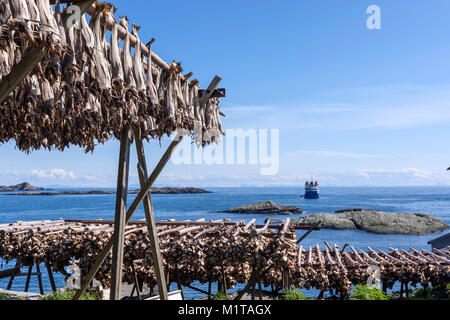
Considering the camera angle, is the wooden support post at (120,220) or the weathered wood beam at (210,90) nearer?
the wooden support post at (120,220)

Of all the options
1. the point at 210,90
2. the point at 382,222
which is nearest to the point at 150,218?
the point at 210,90

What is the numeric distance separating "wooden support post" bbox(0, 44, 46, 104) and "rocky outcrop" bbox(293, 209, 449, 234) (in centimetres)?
5226

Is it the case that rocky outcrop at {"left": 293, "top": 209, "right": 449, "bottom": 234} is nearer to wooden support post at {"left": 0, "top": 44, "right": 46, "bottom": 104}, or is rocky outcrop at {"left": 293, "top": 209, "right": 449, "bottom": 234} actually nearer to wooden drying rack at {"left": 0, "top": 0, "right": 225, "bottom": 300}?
wooden drying rack at {"left": 0, "top": 0, "right": 225, "bottom": 300}

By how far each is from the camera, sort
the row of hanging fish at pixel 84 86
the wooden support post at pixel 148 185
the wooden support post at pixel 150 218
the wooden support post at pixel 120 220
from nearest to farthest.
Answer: the row of hanging fish at pixel 84 86 < the wooden support post at pixel 120 220 < the wooden support post at pixel 148 185 < the wooden support post at pixel 150 218

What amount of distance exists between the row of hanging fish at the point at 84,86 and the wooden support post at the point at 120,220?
0.40m

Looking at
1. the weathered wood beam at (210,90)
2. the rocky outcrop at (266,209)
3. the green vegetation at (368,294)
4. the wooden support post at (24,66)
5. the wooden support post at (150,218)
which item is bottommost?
the rocky outcrop at (266,209)

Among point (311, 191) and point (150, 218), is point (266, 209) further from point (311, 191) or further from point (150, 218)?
point (150, 218)

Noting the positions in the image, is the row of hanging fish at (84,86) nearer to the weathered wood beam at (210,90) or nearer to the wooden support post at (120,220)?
the weathered wood beam at (210,90)

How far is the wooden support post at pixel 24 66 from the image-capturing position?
2.12m

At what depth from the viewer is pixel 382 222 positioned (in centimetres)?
5756

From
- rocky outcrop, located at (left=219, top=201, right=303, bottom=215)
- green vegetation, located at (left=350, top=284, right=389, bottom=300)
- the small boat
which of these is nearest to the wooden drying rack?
green vegetation, located at (left=350, top=284, right=389, bottom=300)

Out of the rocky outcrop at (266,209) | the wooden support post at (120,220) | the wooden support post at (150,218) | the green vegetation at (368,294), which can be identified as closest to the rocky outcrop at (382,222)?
the rocky outcrop at (266,209)

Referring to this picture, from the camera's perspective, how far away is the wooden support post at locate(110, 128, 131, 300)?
4297 mm
